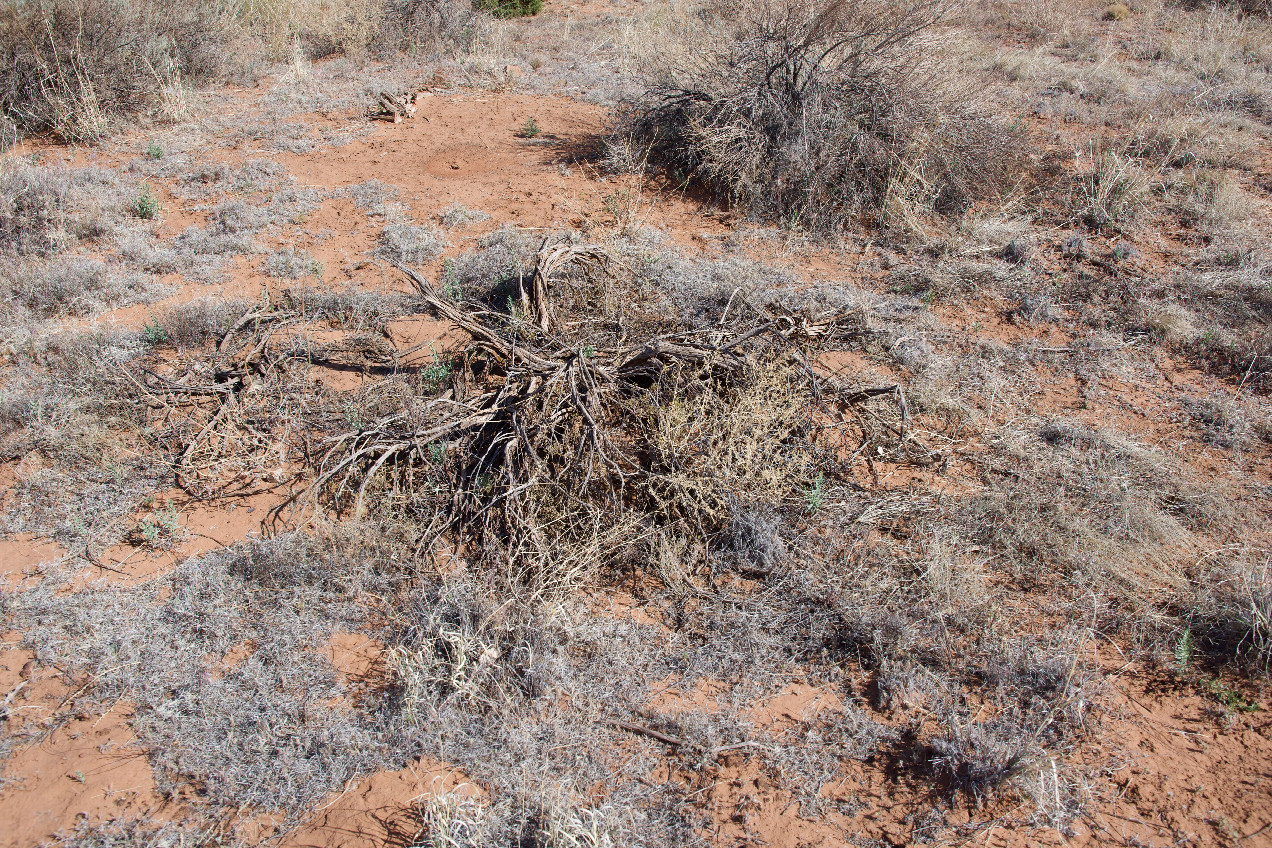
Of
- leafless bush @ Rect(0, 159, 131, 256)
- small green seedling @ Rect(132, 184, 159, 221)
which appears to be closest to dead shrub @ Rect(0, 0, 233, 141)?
leafless bush @ Rect(0, 159, 131, 256)

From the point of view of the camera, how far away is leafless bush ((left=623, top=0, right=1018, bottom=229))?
6477mm

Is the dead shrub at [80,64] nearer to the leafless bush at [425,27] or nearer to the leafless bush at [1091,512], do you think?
the leafless bush at [425,27]

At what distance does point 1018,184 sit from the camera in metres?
6.47

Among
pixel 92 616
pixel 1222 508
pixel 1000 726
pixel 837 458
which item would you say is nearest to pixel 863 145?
pixel 837 458

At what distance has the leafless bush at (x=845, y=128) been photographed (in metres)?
6.48

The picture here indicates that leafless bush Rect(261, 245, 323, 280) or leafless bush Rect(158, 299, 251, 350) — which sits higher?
leafless bush Rect(261, 245, 323, 280)

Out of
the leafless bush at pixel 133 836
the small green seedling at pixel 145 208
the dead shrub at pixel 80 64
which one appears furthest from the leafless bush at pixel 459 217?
the leafless bush at pixel 133 836

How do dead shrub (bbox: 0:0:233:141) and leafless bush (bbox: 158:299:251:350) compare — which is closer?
leafless bush (bbox: 158:299:251:350)

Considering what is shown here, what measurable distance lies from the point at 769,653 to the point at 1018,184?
5231mm

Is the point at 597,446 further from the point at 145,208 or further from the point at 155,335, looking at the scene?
the point at 145,208

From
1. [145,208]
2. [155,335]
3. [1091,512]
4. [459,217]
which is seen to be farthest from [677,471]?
[145,208]

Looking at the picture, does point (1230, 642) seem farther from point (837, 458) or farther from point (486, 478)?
point (486, 478)

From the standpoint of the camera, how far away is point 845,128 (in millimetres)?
6574

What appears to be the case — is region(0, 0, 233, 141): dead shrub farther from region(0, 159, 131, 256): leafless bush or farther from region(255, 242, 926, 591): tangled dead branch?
region(255, 242, 926, 591): tangled dead branch
